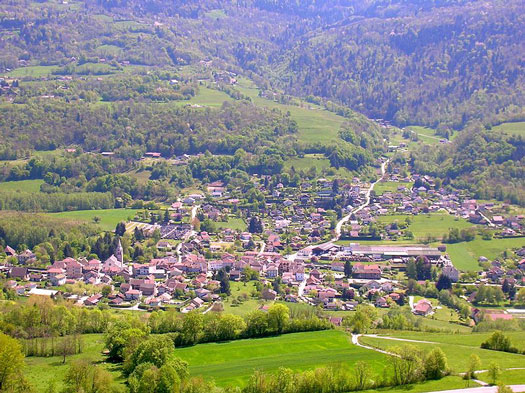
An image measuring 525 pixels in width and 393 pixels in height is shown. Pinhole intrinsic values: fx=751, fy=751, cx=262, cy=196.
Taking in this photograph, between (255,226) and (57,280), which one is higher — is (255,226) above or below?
above

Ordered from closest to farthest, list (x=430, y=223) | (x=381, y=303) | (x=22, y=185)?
(x=381, y=303), (x=430, y=223), (x=22, y=185)

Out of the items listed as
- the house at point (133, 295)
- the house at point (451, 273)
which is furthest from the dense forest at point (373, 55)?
the house at point (133, 295)

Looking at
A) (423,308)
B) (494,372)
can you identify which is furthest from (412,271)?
(494,372)

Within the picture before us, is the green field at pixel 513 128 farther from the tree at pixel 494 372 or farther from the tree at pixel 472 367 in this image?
the tree at pixel 494 372

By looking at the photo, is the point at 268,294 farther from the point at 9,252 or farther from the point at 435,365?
the point at 9,252

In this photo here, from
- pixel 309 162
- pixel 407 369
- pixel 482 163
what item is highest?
pixel 482 163

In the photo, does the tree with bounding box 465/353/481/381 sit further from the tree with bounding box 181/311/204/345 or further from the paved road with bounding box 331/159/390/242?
the paved road with bounding box 331/159/390/242
